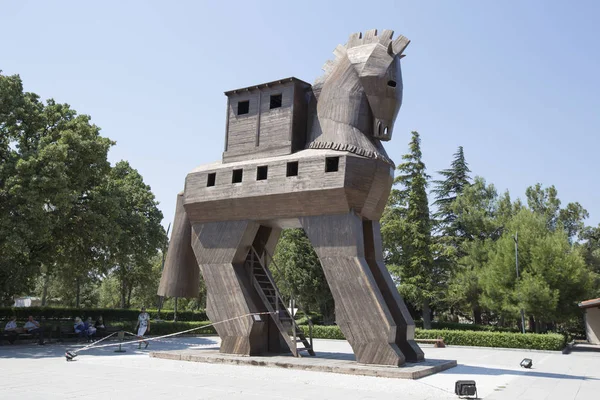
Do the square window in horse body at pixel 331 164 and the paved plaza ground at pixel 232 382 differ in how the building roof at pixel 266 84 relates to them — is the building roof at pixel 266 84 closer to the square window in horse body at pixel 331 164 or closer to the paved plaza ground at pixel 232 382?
the square window in horse body at pixel 331 164

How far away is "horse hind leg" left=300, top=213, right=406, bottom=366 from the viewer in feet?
41.4

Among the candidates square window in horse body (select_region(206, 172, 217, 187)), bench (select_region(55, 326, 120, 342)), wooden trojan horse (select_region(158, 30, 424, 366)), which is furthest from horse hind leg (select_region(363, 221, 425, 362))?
bench (select_region(55, 326, 120, 342))

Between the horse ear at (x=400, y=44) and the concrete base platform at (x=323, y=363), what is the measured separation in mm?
8775

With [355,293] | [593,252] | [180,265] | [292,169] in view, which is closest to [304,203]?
[292,169]

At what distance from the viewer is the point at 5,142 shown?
65.7 feet

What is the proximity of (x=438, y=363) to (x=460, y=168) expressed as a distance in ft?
110

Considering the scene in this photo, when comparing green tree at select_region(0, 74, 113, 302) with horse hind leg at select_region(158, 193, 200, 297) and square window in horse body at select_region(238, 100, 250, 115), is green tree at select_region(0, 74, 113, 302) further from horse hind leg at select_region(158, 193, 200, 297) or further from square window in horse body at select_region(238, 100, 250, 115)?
square window in horse body at select_region(238, 100, 250, 115)

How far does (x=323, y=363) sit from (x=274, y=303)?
3114mm

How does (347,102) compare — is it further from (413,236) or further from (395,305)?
(413,236)

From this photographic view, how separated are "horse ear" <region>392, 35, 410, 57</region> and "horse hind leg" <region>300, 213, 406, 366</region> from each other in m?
5.10

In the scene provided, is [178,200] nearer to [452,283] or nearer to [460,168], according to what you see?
[452,283]

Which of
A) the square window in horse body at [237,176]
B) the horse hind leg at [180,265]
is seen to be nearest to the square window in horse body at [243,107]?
the square window in horse body at [237,176]

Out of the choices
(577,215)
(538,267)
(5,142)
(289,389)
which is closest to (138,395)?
(289,389)

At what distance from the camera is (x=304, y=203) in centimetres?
1402
